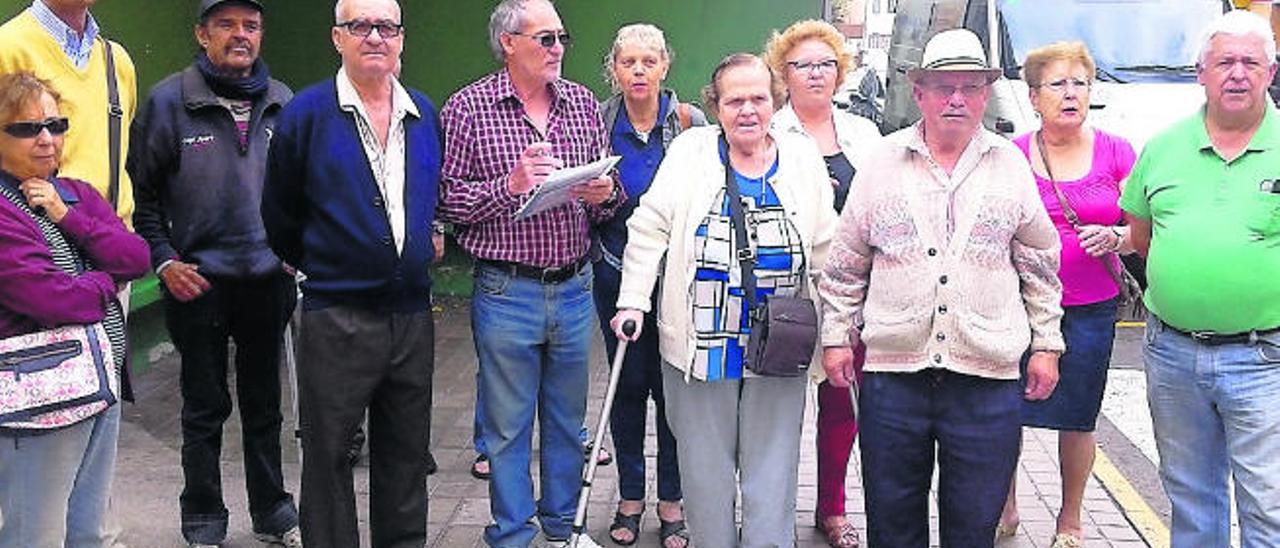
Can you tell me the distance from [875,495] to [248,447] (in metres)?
2.30

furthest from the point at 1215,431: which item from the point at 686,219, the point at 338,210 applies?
the point at 338,210

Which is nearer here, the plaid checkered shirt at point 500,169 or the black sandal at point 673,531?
the plaid checkered shirt at point 500,169

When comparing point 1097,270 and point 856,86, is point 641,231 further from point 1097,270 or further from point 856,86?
point 856,86

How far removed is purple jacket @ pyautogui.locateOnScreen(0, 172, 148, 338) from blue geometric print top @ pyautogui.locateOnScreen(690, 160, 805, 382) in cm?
167

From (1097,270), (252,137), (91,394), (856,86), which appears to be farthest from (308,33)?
(856,86)

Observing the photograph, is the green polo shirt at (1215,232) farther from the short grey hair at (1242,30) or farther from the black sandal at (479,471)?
the black sandal at (479,471)

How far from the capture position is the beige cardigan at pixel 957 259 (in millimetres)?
3359

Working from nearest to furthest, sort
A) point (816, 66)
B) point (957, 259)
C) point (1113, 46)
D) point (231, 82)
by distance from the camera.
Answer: point (957, 259), point (231, 82), point (816, 66), point (1113, 46)

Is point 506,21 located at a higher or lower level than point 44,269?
higher

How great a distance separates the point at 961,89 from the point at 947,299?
0.60 metres

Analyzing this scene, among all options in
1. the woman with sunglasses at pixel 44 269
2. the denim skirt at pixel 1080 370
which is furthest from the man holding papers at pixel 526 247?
the denim skirt at pixel 1080 370

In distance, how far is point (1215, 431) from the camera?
3.66 metres

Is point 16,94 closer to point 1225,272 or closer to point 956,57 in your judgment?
point 956,57

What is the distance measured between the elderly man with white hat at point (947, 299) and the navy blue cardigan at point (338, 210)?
1321mm
